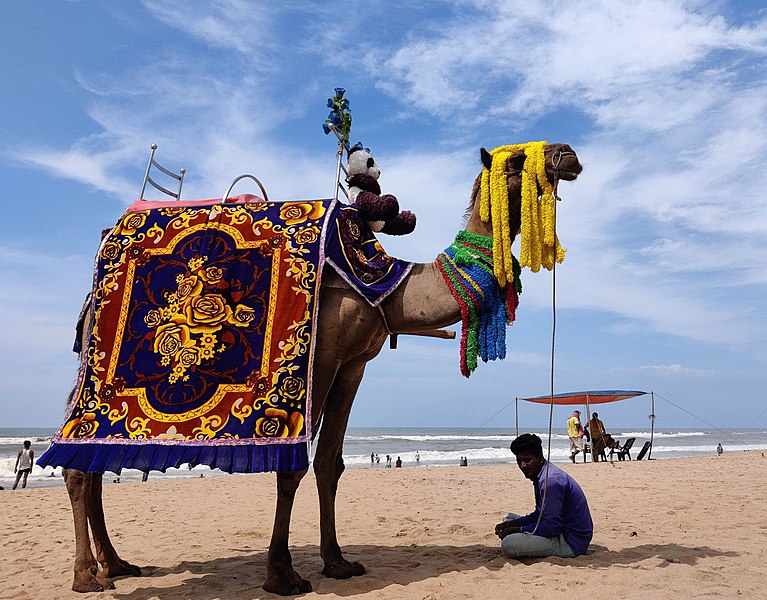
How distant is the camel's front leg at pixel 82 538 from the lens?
495 centimetres

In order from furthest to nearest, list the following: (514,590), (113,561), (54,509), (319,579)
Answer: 1. (54,509)
2. (113,561)
3. (319,579)
4. (514,590)

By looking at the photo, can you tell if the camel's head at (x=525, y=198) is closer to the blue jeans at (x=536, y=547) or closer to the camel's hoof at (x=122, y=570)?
the blue jeans at (x=536, y=547)

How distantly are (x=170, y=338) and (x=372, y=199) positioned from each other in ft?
6.25

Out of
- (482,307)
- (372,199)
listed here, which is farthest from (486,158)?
(482,307)

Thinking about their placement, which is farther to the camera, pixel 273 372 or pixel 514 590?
pixel 273 372

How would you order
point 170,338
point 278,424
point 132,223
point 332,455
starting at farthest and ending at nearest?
point 132,223, point 332,455, point 170,338, point 278,424

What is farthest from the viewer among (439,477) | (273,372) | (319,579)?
(439,477)

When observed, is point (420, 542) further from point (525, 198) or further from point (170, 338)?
point (525, 198)

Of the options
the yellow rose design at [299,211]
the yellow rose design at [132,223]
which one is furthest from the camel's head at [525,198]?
the yellow rose design at [132,223]

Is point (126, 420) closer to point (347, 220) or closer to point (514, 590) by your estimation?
point (347, 220)

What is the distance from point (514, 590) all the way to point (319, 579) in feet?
5.04

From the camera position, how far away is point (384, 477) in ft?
51.5

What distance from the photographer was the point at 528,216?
16.3 feet

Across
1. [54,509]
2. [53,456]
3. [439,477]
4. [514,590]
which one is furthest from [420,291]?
[439,477]
